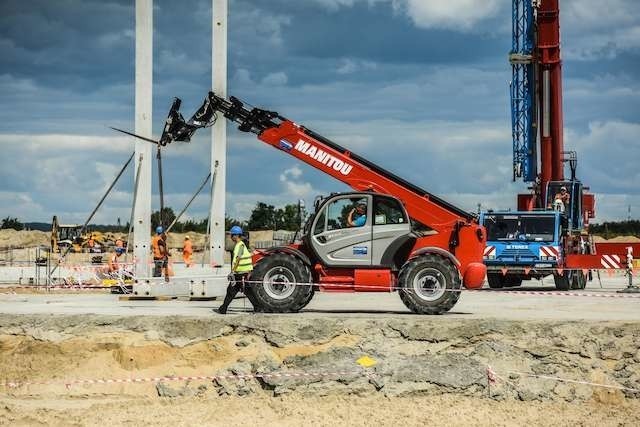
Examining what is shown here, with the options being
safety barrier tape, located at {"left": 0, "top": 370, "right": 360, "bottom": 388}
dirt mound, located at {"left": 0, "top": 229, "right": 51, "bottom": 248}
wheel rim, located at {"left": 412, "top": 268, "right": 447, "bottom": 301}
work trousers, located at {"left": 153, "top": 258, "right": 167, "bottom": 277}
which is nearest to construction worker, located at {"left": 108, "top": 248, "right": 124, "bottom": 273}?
work trousers, located at {"left": 153, "top": 258, "right": 167, "bottom": 277}

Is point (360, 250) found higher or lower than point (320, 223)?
lower

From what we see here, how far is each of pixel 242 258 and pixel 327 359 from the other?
122 inches

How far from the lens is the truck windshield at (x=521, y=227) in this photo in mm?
25688

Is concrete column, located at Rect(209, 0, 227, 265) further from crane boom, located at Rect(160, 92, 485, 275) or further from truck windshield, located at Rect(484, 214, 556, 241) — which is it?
truck windshield, located at Rect(484, 214, 556, 241)

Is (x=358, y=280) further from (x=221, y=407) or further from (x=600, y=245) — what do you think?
(x=600, y=245)

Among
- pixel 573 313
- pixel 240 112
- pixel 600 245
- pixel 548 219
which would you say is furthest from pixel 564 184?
pixel 240 112

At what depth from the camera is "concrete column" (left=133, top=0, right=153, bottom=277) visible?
2141 cm

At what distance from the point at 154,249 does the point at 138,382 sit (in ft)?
36.1

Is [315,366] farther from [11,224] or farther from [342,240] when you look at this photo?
[11,224]

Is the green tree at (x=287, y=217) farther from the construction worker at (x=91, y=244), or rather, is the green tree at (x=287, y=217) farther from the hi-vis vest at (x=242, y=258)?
the hi-vis vest at (x=242, y=258)

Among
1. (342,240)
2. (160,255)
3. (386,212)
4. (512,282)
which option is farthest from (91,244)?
(386,212)

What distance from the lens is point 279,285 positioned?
55.6 feet

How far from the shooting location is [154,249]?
82.9 ft

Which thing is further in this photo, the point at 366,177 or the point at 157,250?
the point at 157,250
